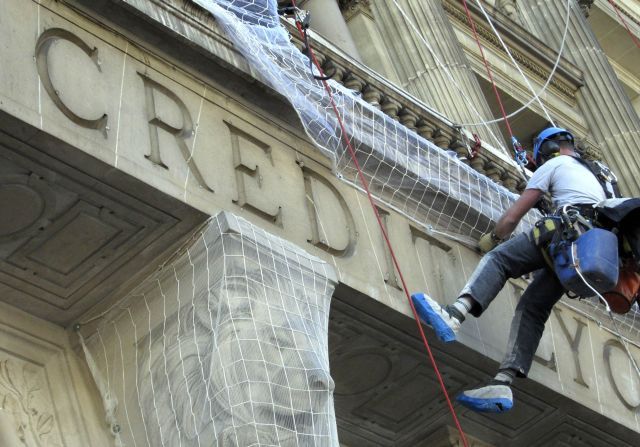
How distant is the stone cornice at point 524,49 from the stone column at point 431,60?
215 cm

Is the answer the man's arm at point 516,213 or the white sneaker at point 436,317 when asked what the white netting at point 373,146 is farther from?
the white sneaker at point 436,317

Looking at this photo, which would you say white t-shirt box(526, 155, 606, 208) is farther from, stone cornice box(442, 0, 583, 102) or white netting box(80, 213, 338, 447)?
stone cornice box(442, 0, 583, 102)

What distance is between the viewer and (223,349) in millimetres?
10086

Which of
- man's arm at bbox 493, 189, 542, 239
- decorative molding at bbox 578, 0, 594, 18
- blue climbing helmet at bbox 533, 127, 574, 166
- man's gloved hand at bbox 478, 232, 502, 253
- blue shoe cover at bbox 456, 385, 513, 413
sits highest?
decorative molding at bbox 578, 0, 594, 18

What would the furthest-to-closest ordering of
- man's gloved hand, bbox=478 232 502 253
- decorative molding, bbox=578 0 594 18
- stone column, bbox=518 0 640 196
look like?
decorative molding, bbox=578 0 594 18
stone column, bbox=518 0 640 196
man's gloved hand, bbox=478 232 502 253

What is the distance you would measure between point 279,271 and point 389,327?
1.36 meters

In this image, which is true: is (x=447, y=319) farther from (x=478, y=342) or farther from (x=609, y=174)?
(x=609, y=174)

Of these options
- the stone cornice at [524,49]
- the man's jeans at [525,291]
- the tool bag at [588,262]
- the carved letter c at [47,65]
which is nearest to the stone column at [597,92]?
the stone cornice at [524,49]

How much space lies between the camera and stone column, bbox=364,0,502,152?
18.8m

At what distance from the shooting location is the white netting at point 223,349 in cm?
997

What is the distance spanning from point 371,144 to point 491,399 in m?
2.21

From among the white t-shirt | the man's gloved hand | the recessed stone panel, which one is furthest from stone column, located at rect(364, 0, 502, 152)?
the recessed stone panel

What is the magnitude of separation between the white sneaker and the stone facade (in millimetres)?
172

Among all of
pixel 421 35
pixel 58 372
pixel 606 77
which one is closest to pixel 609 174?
pixel 58 372
